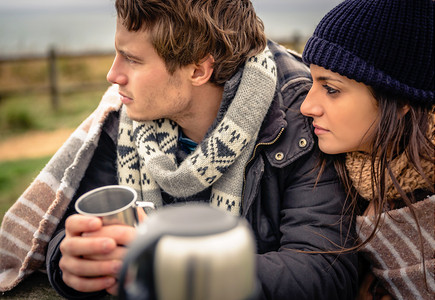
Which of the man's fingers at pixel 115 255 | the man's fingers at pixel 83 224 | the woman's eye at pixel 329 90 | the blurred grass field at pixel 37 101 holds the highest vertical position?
the woman's eye at pixel 329 90

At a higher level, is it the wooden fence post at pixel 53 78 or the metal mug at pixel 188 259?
the metal mug at pixel 188 259

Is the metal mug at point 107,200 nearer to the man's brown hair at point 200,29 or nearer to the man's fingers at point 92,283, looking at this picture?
the man's fingers at point 92,283

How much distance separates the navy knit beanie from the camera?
171cm

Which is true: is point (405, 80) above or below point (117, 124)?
above

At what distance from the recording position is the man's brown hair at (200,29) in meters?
2.17

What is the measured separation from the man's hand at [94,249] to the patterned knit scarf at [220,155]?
755 mm

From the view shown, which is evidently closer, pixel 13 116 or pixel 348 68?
pixel 348 68

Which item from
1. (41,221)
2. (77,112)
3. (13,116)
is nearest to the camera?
(41,221)

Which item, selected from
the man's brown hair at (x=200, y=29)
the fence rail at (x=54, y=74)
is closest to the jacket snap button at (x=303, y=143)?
the man's brown hair at (x=200, y=29)

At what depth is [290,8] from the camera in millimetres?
121812

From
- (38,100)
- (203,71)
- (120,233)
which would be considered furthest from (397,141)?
(38,100)

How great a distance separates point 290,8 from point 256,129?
12672cm

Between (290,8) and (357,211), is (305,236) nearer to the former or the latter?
(357,211)

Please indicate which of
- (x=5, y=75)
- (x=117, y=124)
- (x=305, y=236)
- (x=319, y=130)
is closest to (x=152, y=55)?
(x=117, y=124)
